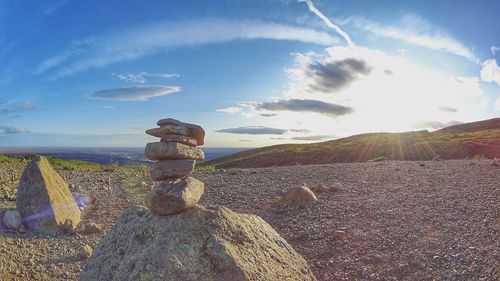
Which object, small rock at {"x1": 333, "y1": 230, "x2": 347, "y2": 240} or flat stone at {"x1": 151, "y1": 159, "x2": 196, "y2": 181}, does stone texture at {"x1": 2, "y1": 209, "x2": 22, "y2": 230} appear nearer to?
flat stone at {"x1": 151, "y1": 159, "x2": 196, "y2": 181}

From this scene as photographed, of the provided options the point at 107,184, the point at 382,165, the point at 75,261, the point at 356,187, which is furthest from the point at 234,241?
the point at 382,165

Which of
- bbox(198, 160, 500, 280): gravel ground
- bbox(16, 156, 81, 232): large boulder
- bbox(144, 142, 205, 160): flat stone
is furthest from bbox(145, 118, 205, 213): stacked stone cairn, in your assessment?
bbox(16, 156, 81, 232): large boulder

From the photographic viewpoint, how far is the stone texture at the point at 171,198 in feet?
31.9

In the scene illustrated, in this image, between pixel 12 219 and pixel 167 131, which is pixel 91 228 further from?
pixel 167 131

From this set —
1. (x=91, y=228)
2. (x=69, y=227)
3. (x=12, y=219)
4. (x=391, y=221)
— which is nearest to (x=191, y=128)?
(x=91, y=228)

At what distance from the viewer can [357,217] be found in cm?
1549

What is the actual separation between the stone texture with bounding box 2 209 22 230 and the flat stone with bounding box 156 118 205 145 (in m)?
8.53

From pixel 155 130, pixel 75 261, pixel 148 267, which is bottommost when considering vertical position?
pixel 75 261

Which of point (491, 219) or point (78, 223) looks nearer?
point (491, 219)

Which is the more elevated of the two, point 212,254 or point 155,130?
point 155,130

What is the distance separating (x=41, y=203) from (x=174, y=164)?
7.91m

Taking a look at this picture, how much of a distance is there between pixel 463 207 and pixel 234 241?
10.1 metres

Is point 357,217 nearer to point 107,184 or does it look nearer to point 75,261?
point 75,261

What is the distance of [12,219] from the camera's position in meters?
15.5
